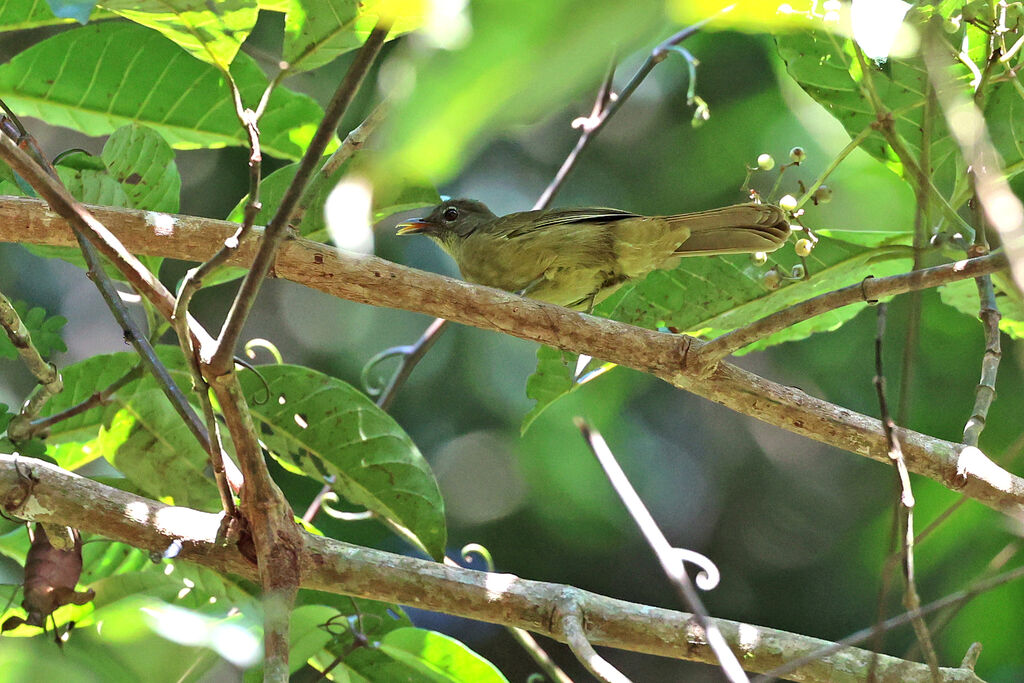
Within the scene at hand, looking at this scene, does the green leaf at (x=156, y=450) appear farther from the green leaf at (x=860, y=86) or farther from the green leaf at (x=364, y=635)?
the green leaf at (x=860, y=86)

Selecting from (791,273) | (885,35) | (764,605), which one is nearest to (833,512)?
(764,605)

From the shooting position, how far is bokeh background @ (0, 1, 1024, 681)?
580 cm

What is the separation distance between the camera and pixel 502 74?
0.33 m

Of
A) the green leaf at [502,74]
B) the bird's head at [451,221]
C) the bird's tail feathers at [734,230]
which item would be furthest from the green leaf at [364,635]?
the bird's head at [451,221]

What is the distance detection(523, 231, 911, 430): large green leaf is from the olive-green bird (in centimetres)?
12

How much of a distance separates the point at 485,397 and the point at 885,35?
523 cm

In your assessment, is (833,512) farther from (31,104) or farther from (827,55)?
(31,104)

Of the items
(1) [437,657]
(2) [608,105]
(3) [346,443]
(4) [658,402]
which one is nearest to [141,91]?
(3) [346,443]

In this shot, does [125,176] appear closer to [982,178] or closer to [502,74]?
[982,178]

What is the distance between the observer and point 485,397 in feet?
21.9

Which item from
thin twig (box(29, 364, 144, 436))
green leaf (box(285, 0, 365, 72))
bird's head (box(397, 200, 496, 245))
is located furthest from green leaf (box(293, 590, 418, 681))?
bird's head (box(397, 200, 496, 245))

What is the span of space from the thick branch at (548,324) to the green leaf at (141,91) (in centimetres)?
84

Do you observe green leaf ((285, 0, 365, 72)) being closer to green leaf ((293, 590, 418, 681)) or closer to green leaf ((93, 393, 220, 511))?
green leaf ((93, 393, 220, 511))

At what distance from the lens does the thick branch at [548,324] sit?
2213mm
